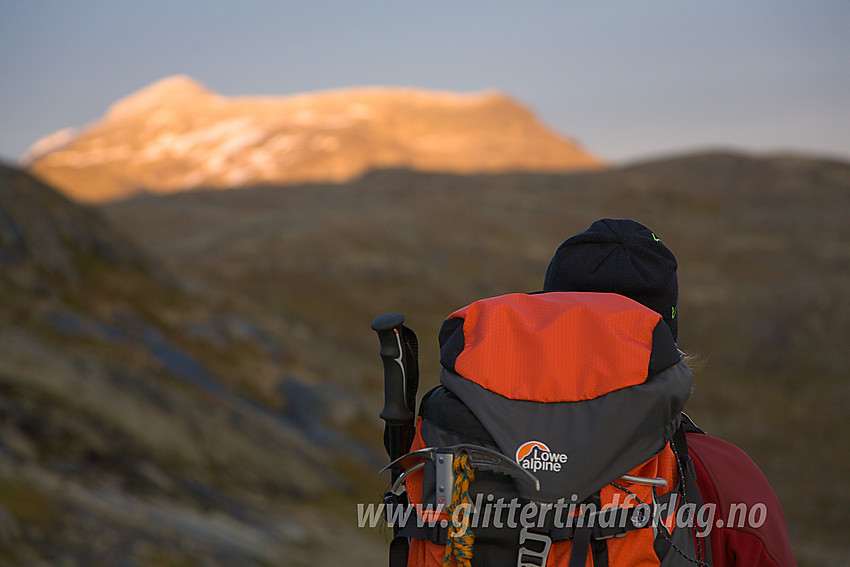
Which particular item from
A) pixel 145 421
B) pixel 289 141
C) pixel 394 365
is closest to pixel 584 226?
pixel 145 421

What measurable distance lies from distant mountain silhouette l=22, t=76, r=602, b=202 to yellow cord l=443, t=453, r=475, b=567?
8444 cm

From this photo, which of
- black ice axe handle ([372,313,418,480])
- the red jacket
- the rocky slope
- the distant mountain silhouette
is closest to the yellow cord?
black ice axe handle ([372,313,418,480])

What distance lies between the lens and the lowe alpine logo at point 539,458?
2225mm

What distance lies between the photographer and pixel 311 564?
12.0m

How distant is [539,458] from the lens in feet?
7.33

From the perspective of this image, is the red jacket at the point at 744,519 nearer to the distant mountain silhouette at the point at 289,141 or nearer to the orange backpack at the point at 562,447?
the orange backpack at the point at 562,447

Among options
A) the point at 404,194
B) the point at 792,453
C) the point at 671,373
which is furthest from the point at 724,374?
the point at 671,373

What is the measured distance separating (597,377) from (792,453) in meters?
26.4

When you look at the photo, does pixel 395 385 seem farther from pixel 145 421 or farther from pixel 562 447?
pixel 145 421

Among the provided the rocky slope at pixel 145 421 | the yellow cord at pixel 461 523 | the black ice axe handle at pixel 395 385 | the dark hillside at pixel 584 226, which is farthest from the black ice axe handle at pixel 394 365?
the dark hillside at pixel 584 226

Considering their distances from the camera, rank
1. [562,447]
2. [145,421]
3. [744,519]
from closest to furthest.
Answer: [562,447], [744,519], [145,421]

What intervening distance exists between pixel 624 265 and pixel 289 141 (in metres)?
124

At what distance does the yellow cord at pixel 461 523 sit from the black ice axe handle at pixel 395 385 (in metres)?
0.33

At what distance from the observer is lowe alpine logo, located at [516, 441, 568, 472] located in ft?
7.30
